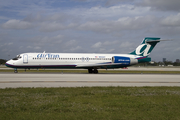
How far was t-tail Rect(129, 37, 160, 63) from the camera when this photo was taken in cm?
3728

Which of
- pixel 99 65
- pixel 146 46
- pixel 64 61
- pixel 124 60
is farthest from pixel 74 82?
pixel 146 46

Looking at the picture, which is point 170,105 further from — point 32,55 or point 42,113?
point 32,55

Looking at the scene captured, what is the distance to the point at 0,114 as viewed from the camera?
22.3 ft

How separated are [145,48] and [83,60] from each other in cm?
1251

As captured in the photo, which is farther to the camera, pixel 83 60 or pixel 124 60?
pixel 124 60

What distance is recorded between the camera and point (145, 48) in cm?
3728

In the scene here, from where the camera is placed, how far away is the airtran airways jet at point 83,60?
3325 centimetres

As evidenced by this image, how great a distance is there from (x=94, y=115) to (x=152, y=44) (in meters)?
33.2

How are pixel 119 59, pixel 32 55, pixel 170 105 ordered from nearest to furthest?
pixel 170 105 → pixel 32 55 → pixel 119 59

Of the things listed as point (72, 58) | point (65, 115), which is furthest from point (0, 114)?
point (72, 58)

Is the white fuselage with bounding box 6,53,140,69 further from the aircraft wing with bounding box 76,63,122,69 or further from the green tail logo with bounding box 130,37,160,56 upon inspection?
the green tail logo with bounding box 130,37,160,56

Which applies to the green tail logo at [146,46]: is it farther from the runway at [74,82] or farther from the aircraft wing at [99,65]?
the runway at [74,82]

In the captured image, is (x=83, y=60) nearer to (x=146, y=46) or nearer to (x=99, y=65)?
(x=99, y=65)

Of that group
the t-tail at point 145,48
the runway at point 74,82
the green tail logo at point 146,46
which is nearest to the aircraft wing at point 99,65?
the t-tail at point 145,48
